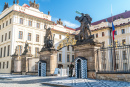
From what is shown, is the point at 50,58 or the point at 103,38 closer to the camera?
the point at 50,58

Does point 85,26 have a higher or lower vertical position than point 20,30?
lower

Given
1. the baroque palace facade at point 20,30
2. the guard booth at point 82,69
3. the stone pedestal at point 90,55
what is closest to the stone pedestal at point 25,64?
the guard booth at point 82,69

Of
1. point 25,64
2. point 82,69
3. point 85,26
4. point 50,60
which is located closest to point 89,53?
point 82,69

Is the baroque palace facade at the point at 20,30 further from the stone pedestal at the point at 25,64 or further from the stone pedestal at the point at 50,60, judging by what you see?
the stone pedestal at the point at 50,60

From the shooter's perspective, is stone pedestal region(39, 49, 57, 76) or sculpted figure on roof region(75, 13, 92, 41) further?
stone pedestal region(39, 49, 57, 76)

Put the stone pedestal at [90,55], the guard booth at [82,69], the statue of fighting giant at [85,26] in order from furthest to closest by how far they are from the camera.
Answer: the statue of fighting giant at [85,26] < the guard booth at [82,69] < the stone pedestal at [90,55]

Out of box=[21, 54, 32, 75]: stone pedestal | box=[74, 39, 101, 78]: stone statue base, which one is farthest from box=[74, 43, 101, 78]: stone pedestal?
box=[21, 54, 32, 75]: stone pedestal

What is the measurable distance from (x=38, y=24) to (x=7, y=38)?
30.8 ft

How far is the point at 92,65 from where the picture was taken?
12.2 meters

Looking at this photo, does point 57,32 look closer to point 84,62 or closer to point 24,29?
point 24,29

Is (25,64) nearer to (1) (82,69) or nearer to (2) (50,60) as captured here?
(2) (50,60)

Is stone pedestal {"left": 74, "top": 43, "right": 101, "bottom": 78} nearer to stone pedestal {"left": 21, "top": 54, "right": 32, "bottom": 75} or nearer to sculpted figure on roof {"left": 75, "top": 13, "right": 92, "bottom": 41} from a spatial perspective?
sculpted figure on roof {"left": 75, "top": 13, "right": 92, "bottom": 41}

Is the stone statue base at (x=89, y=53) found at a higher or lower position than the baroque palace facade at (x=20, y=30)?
lower

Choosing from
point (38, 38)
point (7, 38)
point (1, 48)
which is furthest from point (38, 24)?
point (1, 48)
